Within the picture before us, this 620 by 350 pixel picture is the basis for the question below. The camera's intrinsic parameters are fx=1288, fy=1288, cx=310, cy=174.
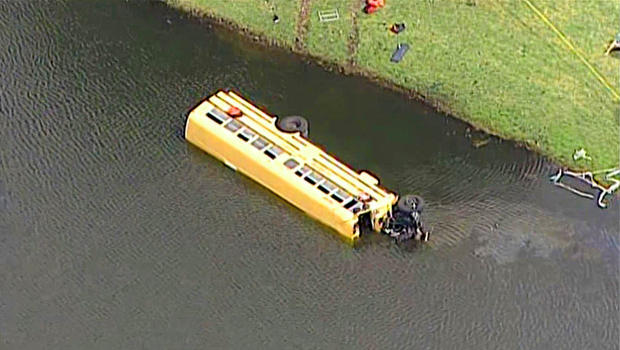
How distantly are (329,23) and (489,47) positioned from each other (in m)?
5.88

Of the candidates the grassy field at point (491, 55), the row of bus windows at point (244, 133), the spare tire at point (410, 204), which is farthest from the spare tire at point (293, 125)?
the spare tire at point (410, 204)

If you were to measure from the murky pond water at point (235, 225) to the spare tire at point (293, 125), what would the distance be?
2.68ft

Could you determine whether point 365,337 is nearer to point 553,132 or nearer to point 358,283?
point 358,283

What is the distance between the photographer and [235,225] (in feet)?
133

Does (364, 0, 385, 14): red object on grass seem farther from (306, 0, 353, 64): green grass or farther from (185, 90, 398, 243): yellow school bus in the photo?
(185, 90, 398, 243): yellow school bus

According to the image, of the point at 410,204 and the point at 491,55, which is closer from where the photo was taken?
the point at 410,204

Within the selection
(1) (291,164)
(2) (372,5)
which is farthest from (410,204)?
(2) (372,5)

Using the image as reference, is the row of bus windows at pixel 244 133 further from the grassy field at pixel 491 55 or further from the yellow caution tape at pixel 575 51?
the yellow caution tape at pixel 575 51

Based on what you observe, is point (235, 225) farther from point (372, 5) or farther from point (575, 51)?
point (575, 51)

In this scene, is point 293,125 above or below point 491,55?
below

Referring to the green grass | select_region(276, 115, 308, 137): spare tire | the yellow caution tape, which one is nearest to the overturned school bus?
select_region(276, 115, 308, 137): spare tire

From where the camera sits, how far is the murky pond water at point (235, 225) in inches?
1487

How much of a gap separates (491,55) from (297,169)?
8.87 meters

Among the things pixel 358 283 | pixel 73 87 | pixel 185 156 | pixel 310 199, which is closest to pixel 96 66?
pixel 73 87
